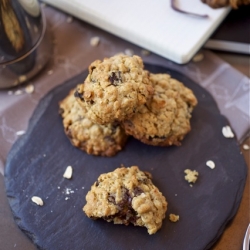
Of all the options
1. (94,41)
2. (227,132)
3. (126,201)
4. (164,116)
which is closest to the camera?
(126,201)

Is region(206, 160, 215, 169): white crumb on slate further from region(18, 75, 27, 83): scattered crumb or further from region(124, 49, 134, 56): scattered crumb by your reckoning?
region(18, 75, 27, 83): scattered crumb

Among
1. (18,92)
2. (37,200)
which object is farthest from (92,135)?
(18,92)

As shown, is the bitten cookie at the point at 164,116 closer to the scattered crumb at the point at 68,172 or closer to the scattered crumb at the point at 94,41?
the scattered crumb at the point at 68,172

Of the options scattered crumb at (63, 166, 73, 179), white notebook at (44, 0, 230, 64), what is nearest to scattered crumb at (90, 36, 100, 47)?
white notebook at (44, 0, 230, 64)

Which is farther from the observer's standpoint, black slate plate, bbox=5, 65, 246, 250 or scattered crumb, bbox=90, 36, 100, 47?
scattered crumb, bbox=90, 36, 100, 47

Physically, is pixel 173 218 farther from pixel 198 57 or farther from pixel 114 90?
pixel 198 57

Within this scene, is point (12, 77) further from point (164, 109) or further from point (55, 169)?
point (164, 109)

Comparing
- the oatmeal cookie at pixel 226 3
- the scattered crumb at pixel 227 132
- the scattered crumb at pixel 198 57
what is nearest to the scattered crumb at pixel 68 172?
the scattered crumb at pixel 227 132
